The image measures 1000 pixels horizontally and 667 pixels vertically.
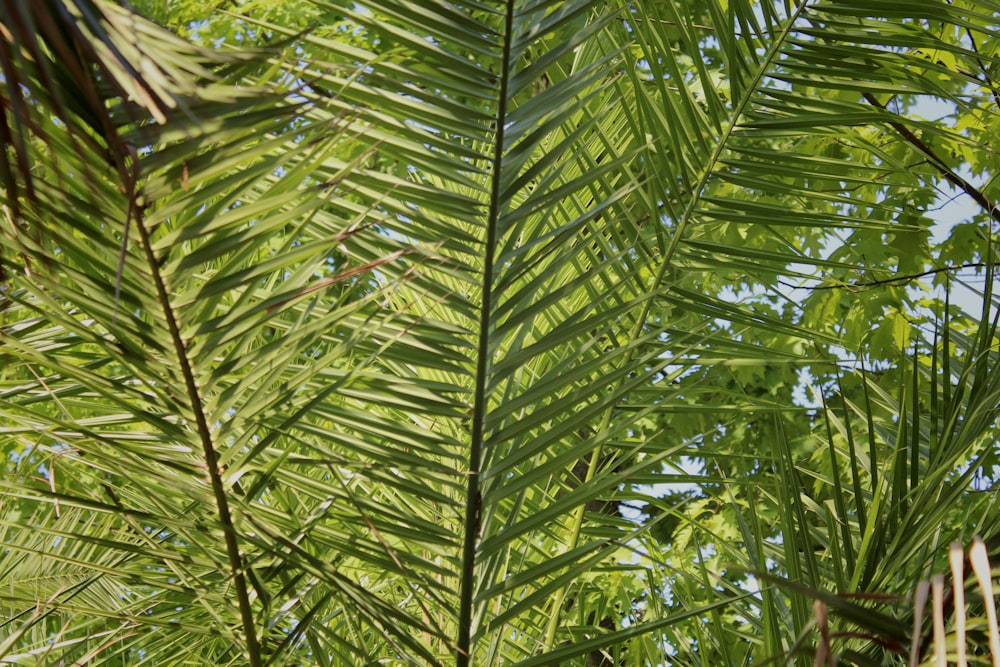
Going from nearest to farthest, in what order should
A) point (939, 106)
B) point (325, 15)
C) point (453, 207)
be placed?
point (453, 207), point (939, 106), point (325, 15)

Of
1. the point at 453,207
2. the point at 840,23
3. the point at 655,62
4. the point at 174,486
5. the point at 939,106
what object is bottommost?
the point at 174,486

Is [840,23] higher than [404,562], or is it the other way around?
[840,23]

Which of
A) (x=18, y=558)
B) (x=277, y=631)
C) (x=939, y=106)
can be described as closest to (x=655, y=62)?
(x=277, y=631)

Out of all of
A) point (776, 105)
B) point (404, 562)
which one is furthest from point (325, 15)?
point (404, 562)

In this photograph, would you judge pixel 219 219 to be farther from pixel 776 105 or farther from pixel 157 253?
pixel 776 105

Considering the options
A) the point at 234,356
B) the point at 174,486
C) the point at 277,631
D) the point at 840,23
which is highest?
the point at 840,23

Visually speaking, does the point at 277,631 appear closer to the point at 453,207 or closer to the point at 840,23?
the point at 453,207

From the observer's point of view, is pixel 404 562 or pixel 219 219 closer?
pixel 219 219

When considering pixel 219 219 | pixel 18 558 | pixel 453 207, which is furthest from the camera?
pixel 18 558

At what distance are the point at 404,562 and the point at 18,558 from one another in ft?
2.47

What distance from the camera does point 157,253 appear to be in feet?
2.75

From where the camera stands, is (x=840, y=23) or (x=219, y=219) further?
(x=840, y=23)

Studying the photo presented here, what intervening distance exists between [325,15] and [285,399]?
166 inches

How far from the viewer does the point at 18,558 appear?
1451mm
